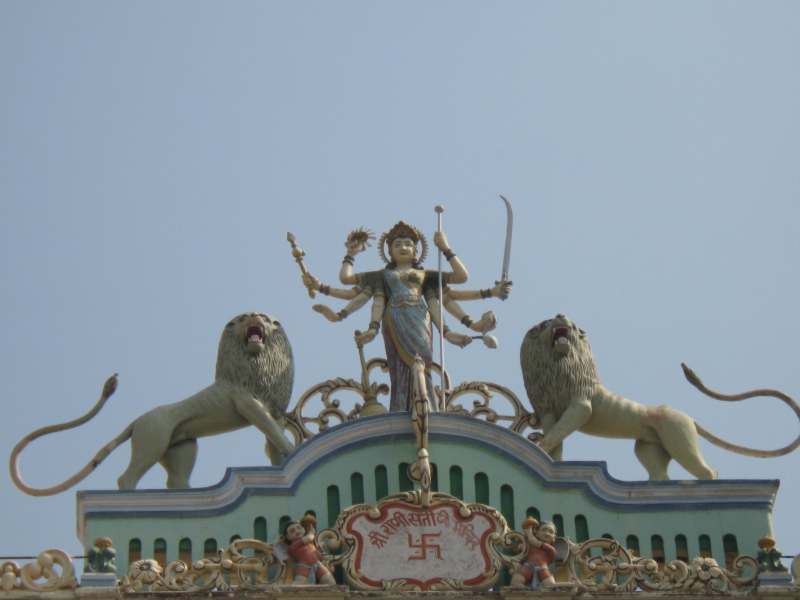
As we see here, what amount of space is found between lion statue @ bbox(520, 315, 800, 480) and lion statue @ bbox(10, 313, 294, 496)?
238 cm

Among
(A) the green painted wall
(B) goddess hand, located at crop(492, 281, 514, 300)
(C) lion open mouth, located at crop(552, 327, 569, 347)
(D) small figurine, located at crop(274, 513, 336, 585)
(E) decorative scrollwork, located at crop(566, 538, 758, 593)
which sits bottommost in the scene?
(E) decorative scrollwork, located at crop(566, 538, 758, 593)

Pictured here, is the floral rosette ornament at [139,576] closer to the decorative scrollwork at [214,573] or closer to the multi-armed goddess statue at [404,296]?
the decorative scrollwork at [214,573]

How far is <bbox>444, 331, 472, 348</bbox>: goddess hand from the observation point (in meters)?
21.3

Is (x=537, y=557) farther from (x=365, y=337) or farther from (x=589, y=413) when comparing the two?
A: (x=365, y=337)

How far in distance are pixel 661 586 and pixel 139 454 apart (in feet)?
16.2

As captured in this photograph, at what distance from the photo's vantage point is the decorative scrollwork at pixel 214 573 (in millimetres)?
18703

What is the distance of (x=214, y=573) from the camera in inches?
739

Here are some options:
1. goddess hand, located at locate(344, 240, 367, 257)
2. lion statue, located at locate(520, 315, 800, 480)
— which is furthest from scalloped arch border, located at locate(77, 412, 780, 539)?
goddess hand, located at locate(344, 240, 367, 257)

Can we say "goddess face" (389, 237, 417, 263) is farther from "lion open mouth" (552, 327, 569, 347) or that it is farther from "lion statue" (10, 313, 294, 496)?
"lion open mouth" (552, 327, 569, 347)

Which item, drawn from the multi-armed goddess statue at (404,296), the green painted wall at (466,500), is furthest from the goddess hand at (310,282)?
the green painted wall at (466,500)

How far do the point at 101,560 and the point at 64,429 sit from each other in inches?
95.9

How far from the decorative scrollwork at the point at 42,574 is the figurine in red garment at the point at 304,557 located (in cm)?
183

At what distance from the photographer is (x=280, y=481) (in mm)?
19562

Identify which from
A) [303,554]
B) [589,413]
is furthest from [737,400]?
[303,554]
